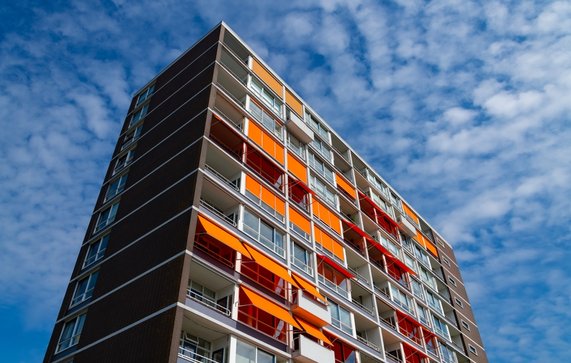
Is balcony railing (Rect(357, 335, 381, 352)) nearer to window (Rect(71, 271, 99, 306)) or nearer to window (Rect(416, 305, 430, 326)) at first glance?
window (Rect(416, 305, 430, 326))

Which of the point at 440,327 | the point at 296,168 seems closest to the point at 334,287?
the point at 296,168

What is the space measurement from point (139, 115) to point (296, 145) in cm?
1328

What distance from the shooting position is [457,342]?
5125 centimetres

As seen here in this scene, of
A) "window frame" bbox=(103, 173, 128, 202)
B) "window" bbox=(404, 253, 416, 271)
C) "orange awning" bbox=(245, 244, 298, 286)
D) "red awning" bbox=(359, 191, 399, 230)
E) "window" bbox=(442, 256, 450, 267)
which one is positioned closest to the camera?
"orange awning" bbox=(245, 244, 298, 286)

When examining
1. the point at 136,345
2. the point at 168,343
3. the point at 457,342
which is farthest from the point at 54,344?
the point at 457,342

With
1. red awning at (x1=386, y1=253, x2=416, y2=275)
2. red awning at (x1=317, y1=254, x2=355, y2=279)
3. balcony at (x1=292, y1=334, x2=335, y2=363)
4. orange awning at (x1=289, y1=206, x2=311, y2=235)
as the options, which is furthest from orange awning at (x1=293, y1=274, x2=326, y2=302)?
red awning at (x1=386, y1=253, x2=416, y2=275)

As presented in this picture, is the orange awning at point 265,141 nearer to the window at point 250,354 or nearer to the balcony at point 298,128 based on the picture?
the balcony at point 298,128

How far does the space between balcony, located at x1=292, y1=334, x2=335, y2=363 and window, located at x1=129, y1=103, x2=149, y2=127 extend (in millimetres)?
23167

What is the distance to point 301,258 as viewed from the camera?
109 ft

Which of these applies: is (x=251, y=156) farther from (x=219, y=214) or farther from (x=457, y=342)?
(x=457, y=342)

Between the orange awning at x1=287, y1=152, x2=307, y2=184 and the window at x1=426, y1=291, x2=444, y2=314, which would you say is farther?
the window at x1=426, y1=291, x2=444, y2=314

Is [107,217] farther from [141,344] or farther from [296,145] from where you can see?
[296,145]

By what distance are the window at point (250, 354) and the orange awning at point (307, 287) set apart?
17.6ft

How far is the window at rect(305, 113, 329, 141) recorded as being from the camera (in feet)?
152
